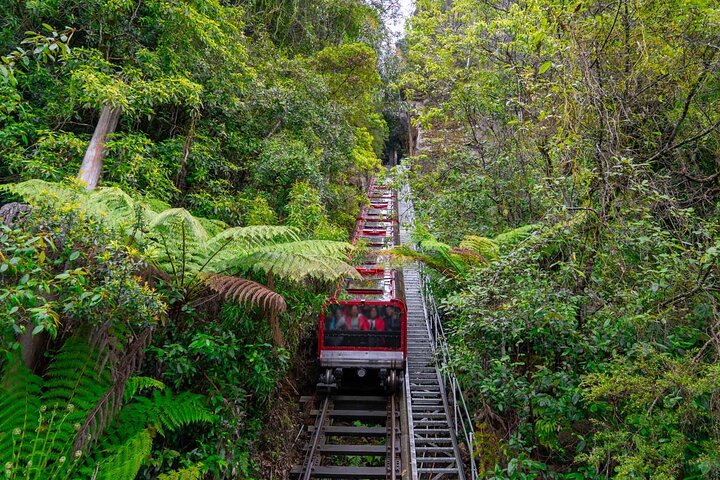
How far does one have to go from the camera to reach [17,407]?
2.85 metres

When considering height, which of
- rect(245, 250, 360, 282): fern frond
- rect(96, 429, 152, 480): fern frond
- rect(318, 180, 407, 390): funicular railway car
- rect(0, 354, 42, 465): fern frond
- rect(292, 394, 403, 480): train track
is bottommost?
rect(292, 394, 403, 480): train track

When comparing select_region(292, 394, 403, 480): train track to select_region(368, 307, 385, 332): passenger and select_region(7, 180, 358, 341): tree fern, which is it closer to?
select_region(368, 307, 385, 332): passenger

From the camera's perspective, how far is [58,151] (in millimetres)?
5602

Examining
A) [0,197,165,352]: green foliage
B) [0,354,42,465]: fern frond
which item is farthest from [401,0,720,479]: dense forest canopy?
[0,354,42,465]: fern frond

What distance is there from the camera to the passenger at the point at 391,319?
769cm

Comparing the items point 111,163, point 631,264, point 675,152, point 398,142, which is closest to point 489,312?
point 631,264

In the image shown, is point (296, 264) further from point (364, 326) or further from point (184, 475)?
point (364, 326)

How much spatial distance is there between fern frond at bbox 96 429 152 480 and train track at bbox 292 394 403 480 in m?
3.32

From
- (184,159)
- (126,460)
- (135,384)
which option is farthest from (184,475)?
(184,159)

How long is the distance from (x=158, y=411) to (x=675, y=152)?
19.0ft

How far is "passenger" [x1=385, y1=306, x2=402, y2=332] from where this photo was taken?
7688 mm

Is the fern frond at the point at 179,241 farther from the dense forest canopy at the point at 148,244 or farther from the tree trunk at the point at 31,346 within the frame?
the tree trunk at the point at 31,346

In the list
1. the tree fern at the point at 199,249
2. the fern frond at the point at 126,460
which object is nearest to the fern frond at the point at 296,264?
the tree fern at the point at 199,249

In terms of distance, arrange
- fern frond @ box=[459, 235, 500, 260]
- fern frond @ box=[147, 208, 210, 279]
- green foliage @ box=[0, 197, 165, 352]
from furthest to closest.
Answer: fern frond @ box=[459, 235, 500, 260], fern frond @ box=[147, 208, 210, 279], green foliage @ box=[0, 197, 165, 352]
